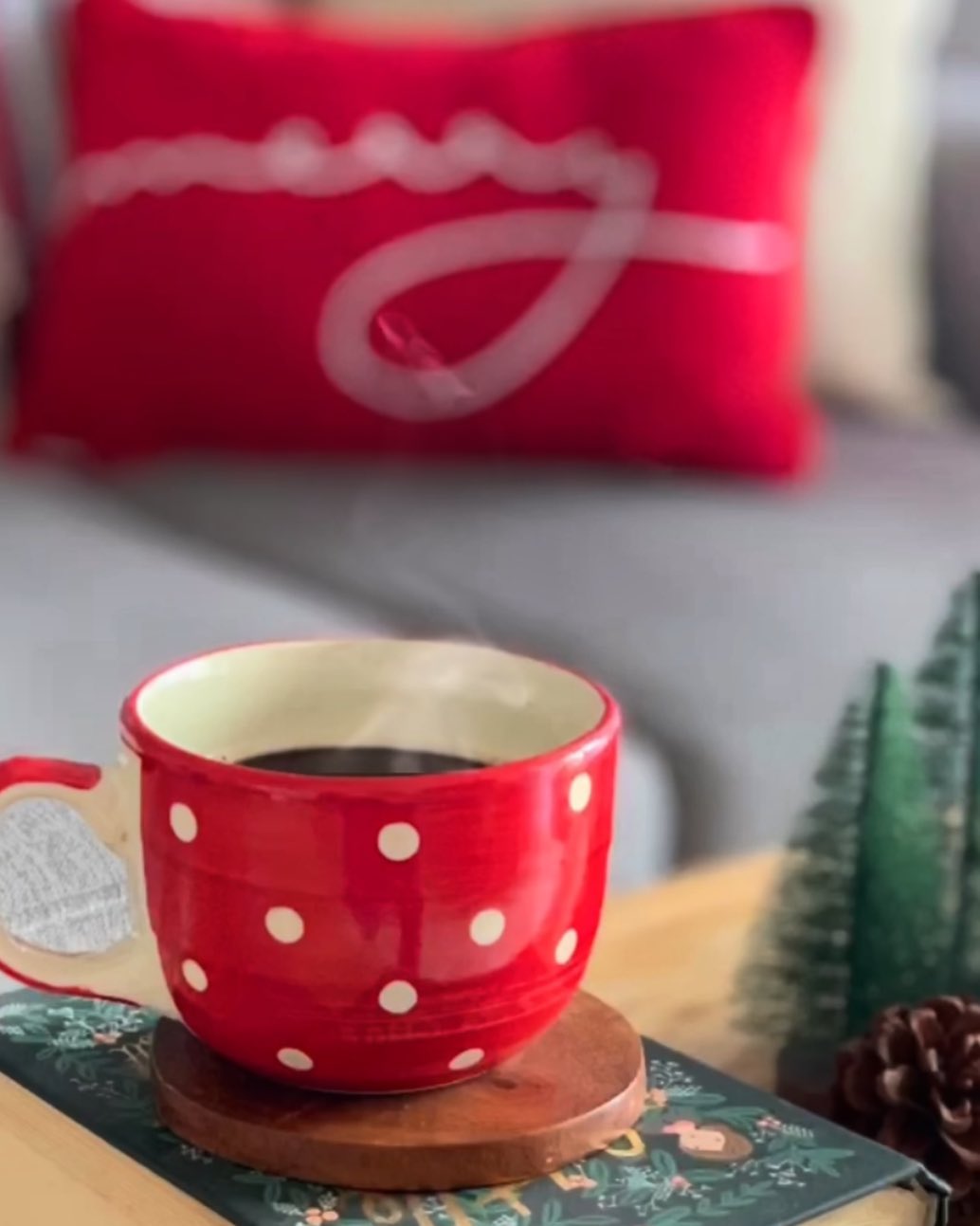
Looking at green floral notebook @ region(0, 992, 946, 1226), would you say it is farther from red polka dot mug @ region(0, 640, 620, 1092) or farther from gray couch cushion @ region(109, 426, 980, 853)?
gray couch cushion @ region(109, 426, 980, 853)

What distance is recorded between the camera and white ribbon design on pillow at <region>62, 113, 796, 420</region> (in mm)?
1334

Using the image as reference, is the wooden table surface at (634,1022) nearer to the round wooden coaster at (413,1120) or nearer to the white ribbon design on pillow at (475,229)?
the round wooden coaster at (413,1120)

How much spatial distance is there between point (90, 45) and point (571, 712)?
1046 mm

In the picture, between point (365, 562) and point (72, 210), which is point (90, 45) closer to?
point (72, 210)

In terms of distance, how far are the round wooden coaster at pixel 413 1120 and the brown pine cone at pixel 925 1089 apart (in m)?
0.10

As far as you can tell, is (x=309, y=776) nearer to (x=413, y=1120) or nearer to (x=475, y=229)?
(x=413, y=1120)

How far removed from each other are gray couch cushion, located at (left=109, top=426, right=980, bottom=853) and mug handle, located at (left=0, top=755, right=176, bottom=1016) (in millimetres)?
568

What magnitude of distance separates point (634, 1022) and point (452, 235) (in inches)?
32.0

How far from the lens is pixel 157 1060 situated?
502mm

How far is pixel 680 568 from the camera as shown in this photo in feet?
4.02

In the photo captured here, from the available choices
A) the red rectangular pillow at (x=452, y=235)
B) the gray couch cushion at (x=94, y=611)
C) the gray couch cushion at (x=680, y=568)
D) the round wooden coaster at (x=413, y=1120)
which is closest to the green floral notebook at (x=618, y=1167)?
the round wooden coaster at (x=413, y=1120)

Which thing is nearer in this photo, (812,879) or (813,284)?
(812,879)

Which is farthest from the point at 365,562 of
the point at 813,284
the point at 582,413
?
the point at 813,284

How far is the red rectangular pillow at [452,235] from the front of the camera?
134 cm
